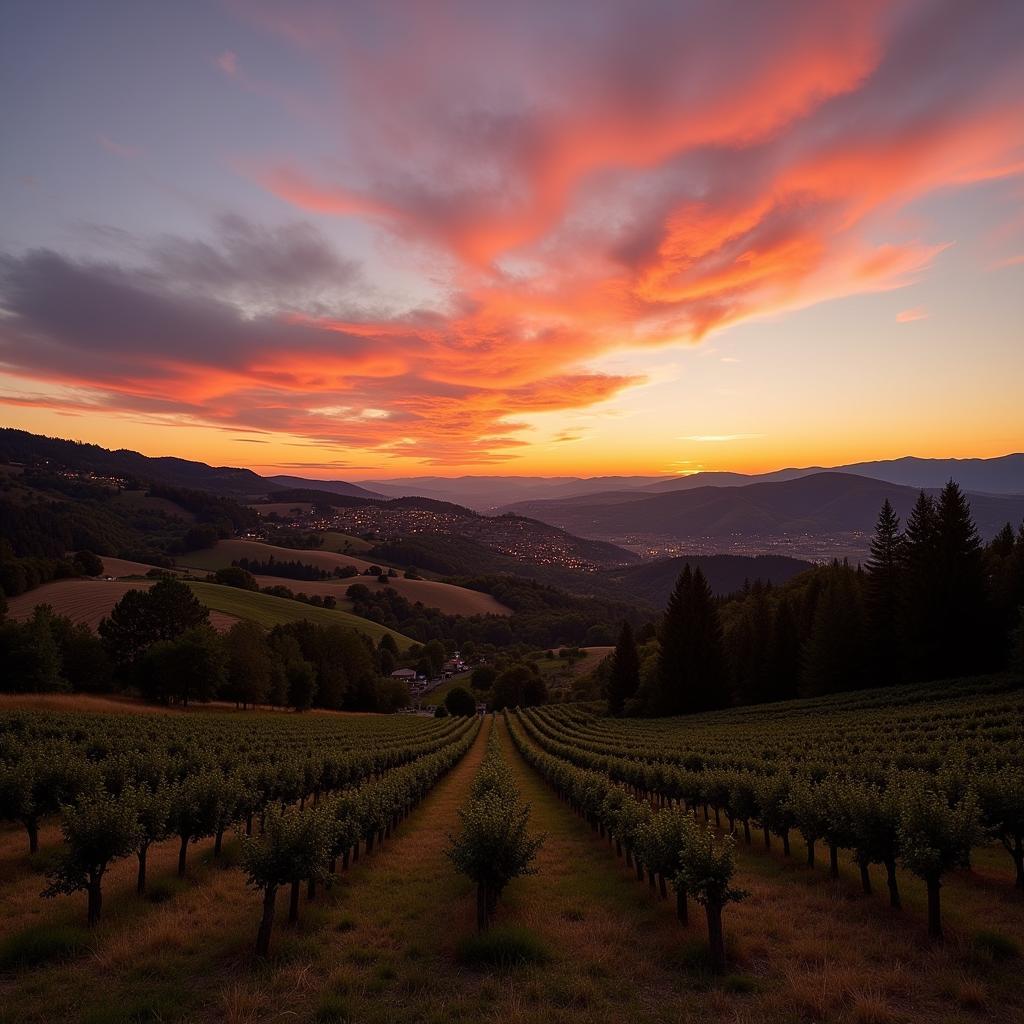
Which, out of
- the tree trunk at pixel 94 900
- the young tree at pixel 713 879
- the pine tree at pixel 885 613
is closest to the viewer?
the young tree at pixel 713 879

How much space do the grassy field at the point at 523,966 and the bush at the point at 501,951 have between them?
0.12 metres

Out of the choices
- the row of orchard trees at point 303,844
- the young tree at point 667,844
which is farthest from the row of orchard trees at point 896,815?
the row of orchard trees at point 303,844

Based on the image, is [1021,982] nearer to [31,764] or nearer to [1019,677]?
[31,764]

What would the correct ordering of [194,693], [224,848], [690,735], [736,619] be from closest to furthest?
[224,848], [690,735], [194,693], [736,619]

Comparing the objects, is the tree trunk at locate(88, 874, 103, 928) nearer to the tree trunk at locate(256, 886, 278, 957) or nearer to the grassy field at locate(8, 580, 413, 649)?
the tree trunk at locate(256, 886, 278, 957)

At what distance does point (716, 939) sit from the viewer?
1475cm

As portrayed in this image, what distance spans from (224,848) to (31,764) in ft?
28.1

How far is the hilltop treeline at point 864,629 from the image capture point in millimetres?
60062

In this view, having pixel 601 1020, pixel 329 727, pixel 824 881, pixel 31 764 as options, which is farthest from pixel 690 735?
pixel 31 764

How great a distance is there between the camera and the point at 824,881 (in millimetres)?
20016

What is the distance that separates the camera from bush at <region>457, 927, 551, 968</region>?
50.4 ft

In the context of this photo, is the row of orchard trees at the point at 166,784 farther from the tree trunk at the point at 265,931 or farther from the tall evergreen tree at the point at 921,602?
the tall evergreen tree at the point at 921,602

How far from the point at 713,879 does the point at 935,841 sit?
6103mm

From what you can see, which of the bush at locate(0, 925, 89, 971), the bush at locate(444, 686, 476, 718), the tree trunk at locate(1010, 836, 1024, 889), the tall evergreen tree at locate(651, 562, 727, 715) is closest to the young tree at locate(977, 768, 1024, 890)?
the tree trunk at locate(1010, 836, 1024, 889)
